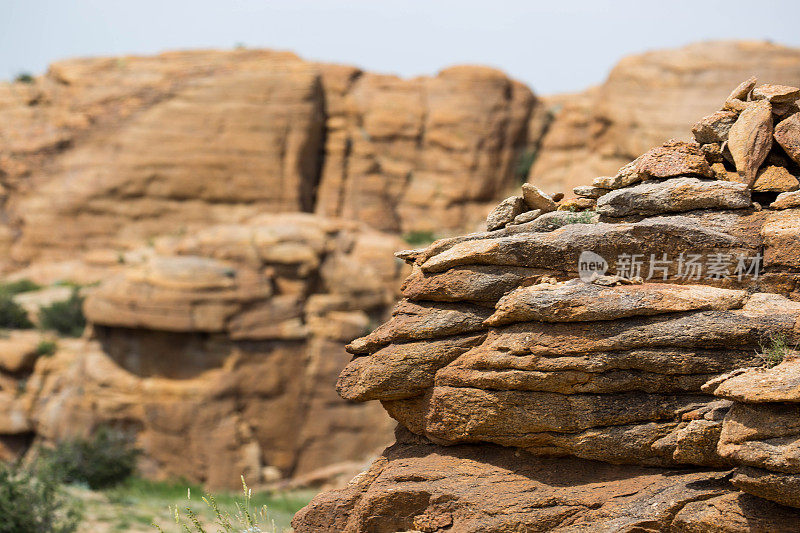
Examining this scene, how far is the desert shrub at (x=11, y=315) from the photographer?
76.9 ft

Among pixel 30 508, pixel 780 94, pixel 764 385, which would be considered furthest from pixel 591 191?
pixel 30 508

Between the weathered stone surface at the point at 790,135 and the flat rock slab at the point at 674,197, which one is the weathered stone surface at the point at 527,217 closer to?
the flat rock slab at the point at 674,197

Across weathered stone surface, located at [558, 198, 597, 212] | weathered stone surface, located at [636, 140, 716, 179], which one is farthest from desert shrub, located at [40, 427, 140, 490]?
weathered stone surface, located at [636, 140, 716, 179]

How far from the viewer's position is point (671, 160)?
7.32m

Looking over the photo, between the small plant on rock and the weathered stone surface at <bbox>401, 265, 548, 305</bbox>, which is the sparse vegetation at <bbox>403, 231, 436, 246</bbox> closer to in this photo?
the small plant on rock

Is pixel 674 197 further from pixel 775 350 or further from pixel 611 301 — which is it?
pixel 775 350

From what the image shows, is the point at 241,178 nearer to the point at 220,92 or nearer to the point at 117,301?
the point at 220,92

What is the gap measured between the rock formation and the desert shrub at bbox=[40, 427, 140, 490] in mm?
12781

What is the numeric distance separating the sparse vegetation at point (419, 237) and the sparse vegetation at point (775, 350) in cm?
2633

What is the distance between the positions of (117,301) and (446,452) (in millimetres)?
15079

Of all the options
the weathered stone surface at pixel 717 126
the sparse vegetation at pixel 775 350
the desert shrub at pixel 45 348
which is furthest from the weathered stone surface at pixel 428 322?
the desert shrub at pixel 45 348

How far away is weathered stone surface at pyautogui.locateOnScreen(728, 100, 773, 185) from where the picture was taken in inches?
278

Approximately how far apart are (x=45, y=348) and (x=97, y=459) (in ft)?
16.5

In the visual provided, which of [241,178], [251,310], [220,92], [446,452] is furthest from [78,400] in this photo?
[446,452]
